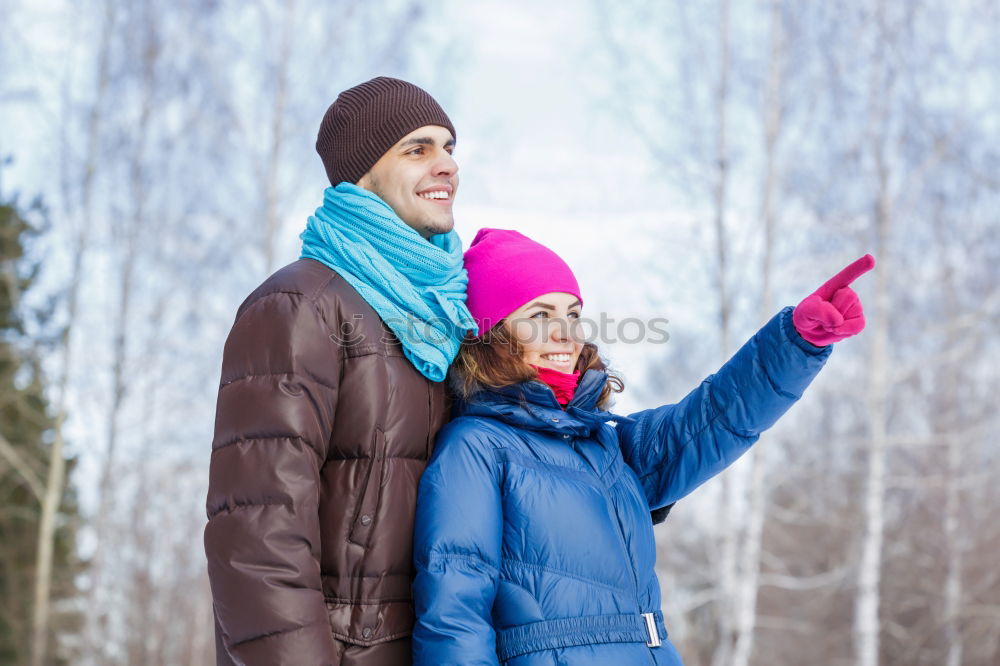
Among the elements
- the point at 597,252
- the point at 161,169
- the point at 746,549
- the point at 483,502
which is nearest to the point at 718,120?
the point at 597,252

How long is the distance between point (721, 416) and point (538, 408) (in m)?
0.53

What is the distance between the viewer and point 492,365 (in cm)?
237

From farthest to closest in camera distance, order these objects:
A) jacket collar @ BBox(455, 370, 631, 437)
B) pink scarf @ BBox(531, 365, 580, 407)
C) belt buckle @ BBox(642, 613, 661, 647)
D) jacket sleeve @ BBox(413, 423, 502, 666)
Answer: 1. pink scarf @ BBox(531, 365, 580, 407)
2. jacket collar @ BBox(455, 370, 631, 437)
3. belt buckle @ BBox(642, 613, 661, 647)
4. jacket sleeve @ BBox(413, 423, 502, 666)

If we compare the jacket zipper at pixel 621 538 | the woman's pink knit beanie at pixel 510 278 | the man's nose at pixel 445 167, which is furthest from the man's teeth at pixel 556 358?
the man's nose at pixel 445 167

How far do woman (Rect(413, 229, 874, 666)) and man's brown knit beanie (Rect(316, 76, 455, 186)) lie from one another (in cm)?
40

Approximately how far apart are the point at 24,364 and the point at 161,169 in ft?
9.21

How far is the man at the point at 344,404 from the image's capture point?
1853 millimetres

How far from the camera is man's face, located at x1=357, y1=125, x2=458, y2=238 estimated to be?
2357mm

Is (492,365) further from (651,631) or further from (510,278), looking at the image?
(651,631)

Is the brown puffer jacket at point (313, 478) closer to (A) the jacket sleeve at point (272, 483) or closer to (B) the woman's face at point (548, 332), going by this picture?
(A) the jacket sleeve at point (272, 483)

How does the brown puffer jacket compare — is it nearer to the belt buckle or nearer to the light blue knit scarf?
the light blue knit scarf

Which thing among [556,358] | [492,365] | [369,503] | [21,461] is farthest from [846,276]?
[21,461]

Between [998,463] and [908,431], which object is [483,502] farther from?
[908,431]

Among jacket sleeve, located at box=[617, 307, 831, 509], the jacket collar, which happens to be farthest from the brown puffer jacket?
jacket sleeve, located at box=[617, 307, 831, 509]
